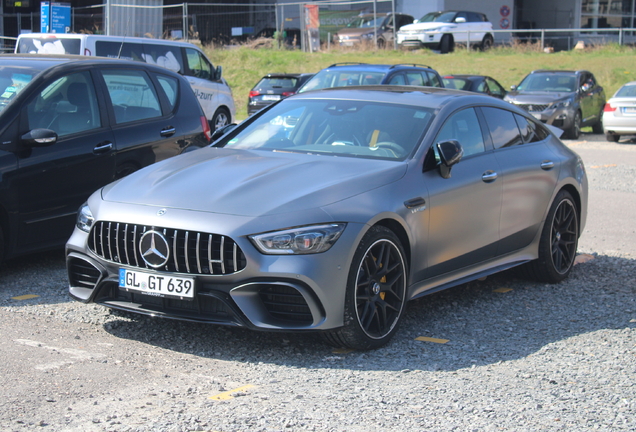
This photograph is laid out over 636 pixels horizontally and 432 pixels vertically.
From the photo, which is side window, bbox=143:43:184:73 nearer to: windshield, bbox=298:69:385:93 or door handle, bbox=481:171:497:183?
windshield, bbox=298:69:385:93

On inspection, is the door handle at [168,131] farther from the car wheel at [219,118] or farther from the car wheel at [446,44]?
the car wheel at [446,44]

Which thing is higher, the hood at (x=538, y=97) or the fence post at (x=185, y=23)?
the fence post at (x=185, y=23)

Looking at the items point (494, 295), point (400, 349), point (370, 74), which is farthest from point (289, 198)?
point (370, 74)

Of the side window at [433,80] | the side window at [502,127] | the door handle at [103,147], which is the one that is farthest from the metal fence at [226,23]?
the side window at [502,127]

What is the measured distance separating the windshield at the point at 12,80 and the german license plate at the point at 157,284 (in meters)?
2.57

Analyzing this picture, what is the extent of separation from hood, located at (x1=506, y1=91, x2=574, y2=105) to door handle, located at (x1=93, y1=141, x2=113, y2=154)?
1666cm

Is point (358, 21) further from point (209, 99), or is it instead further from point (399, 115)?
point (399, 115)

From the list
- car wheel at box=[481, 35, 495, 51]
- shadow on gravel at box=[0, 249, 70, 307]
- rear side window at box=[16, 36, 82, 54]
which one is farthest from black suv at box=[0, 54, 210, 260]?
car wheel at box=[481, 35, 495, 51]

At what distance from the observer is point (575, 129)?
72.2ft

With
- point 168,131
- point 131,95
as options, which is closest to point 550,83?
point 168,131

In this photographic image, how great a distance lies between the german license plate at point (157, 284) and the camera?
184 inches

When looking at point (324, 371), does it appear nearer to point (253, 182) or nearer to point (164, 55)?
point (253, 182)

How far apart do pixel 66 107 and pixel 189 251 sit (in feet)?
9.99

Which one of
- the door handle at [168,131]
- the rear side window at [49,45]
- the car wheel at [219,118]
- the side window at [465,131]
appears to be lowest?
the car wheel at [219,118]
